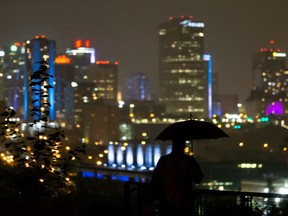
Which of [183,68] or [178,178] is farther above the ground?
[183,68]

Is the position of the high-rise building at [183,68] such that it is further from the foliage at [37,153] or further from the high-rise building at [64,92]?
the foliage at [37,153]

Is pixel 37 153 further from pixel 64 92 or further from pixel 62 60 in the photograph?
pixel 62 60

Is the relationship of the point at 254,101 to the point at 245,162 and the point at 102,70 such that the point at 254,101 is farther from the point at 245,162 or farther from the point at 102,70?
the point at 245,162

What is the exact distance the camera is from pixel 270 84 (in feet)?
462

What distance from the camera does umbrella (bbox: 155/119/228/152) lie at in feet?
31.5

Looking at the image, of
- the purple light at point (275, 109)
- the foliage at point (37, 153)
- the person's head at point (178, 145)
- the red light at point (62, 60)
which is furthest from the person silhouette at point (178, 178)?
the red light at point (62, 60)

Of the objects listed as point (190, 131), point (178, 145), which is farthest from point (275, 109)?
point (178, 145)

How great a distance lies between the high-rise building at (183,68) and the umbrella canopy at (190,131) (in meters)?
142

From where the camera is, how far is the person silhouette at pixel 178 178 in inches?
345

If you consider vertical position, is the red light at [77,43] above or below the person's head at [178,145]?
above

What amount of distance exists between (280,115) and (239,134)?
31.4 m

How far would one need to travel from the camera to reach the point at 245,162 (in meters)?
74.1

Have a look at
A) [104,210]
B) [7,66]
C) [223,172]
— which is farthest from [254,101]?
[104,210]

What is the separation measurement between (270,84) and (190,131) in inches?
5249
